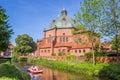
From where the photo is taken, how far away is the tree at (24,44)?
103m

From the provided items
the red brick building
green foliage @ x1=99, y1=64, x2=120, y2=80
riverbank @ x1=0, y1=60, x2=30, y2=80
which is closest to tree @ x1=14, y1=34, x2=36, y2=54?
the red brick building

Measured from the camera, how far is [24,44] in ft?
345

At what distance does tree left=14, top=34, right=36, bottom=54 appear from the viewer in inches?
4070

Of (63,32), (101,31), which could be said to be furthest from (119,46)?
(63,32)

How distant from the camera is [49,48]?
8844 cm

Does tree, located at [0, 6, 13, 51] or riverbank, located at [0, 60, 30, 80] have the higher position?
tree, located at [0, 6, 13, 51]

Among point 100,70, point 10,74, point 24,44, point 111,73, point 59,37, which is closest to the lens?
point 10,74

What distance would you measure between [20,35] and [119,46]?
251 feet

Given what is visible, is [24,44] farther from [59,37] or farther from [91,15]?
[91,15]

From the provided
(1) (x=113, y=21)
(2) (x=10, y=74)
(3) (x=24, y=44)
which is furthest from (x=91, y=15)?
(3) (x=24, y=44)

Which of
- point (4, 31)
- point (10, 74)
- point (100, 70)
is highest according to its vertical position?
point (4, 31)

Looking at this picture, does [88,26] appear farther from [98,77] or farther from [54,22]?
[54,22]

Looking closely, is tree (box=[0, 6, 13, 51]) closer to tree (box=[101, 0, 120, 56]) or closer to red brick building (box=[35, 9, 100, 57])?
tree (box=[101, 0, 120, 56])

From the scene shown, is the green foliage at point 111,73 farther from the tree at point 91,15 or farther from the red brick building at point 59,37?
the red brick building at point 59,37
